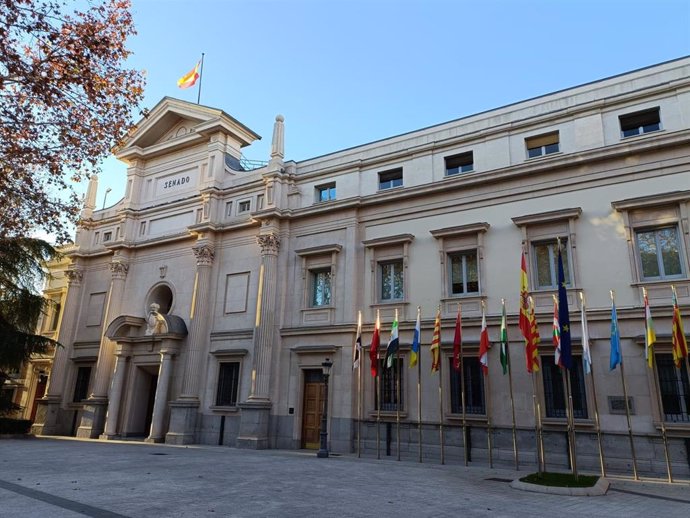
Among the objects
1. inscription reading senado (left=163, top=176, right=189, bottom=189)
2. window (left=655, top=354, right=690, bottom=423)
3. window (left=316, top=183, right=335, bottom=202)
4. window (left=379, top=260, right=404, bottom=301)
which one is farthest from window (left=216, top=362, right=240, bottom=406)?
window (left=655, top=354, right=690, bottom=423)

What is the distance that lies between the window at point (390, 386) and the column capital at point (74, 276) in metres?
19.8

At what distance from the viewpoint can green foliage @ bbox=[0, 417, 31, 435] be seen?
24014 mm

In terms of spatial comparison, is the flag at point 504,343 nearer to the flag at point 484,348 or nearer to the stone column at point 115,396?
the flag at point 484,348

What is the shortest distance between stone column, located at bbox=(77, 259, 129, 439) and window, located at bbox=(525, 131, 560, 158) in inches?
834

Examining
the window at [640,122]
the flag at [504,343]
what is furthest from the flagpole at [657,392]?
the window at [640,122]

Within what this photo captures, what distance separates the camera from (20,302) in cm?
2562

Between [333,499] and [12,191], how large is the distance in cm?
1248

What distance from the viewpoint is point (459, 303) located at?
Result: 742 inches

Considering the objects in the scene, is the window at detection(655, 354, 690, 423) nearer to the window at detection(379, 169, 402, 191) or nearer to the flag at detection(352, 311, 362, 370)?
the flag at detection(352, 311, 362, 370)

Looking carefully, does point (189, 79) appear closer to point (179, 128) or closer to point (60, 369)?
point (179, 128)

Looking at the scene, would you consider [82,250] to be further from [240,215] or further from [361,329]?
[361,329]

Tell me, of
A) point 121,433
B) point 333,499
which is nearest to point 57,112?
point 333,499

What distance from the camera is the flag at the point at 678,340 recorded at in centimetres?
1367

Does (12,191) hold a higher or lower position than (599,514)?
higher
